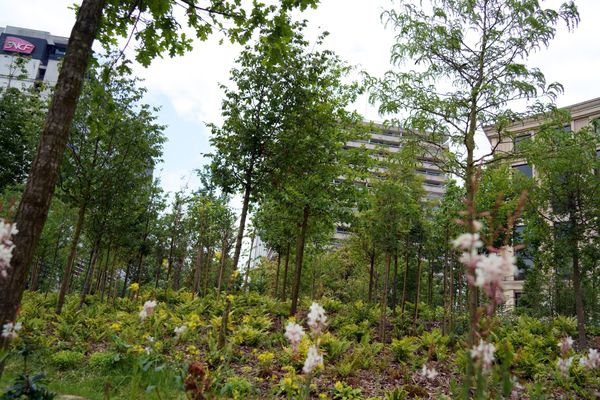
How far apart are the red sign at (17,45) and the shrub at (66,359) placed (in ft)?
288

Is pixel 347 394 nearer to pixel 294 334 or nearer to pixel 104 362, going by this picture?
pixel 104 362

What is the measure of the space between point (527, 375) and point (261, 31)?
30.0 ft

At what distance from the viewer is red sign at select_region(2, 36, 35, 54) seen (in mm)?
77062

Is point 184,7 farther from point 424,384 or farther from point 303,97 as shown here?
point 424,384

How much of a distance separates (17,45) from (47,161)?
93235 millimetres

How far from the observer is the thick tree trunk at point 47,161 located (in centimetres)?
354

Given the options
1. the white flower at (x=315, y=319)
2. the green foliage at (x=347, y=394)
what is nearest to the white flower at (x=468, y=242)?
the white flower at (x=315, y=319)

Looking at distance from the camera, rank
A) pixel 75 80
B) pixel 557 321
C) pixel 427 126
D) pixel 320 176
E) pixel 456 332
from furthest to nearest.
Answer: pixel 557 321, pixel 456 332, pixel 320 176, pixel 427 126, pixel 75 80

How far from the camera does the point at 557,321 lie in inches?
572

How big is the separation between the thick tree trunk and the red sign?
3577 inches

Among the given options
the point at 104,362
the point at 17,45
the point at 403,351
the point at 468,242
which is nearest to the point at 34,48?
the point at 17,45

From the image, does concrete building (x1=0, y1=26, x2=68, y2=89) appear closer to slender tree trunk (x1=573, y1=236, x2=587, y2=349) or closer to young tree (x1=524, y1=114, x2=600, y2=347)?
young tree (x1=524, y1=114, x2=600, y2=347)

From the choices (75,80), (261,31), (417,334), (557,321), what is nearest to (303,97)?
(261,31)

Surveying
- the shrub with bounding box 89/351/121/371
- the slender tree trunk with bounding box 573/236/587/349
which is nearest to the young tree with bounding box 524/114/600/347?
the slender tree trunk with bounding box 573/236/587/349
